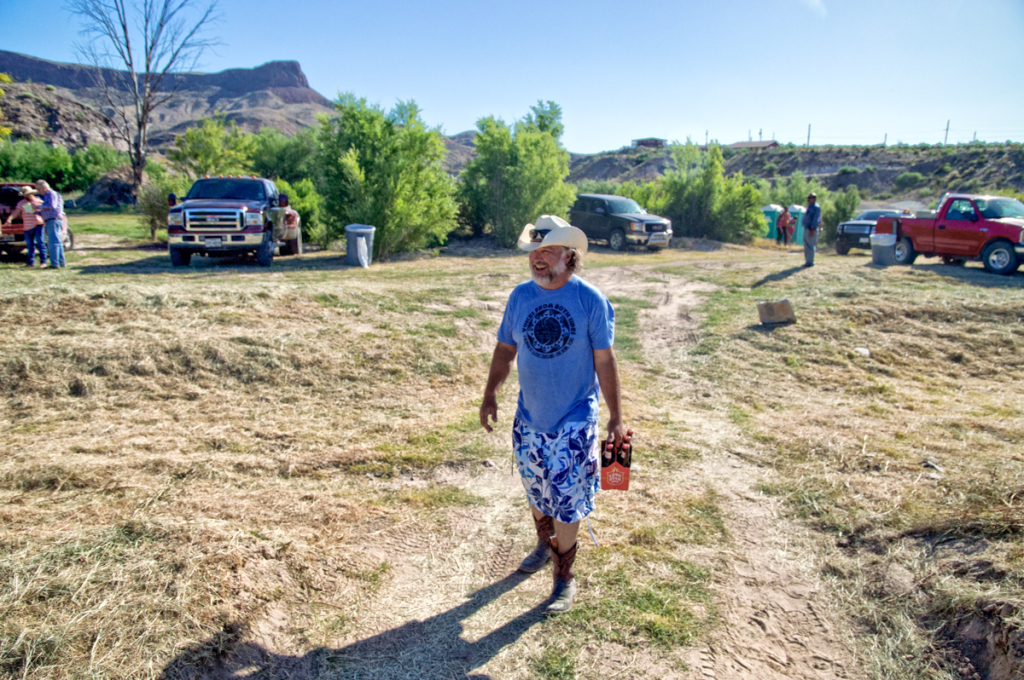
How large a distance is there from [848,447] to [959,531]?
1.55 m

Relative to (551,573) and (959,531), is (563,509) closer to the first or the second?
(551,573)

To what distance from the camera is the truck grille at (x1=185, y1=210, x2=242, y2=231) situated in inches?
485

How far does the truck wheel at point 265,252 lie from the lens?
42.8 ft

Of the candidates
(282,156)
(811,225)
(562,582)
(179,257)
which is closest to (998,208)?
(811,225)

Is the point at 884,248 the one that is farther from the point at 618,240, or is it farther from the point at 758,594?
the point at 758,594

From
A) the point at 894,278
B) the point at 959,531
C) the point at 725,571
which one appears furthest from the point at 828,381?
the point at 894,278

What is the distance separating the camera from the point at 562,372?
286 centimetres

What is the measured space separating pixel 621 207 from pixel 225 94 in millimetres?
131692

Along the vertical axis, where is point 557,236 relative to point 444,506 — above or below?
above

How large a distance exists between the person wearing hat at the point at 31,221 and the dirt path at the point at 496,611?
35.2 feet

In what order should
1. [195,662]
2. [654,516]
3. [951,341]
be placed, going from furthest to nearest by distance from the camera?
1. [951,341]
2. [654,516]
3. [195,662]

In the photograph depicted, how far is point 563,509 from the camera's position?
2914mm

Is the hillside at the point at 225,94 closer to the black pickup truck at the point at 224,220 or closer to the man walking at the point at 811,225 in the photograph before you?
the black pickup truck at the point at 224,220

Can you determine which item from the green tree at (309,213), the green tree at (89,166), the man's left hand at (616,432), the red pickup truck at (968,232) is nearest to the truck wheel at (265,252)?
the green tree at (309,213)
